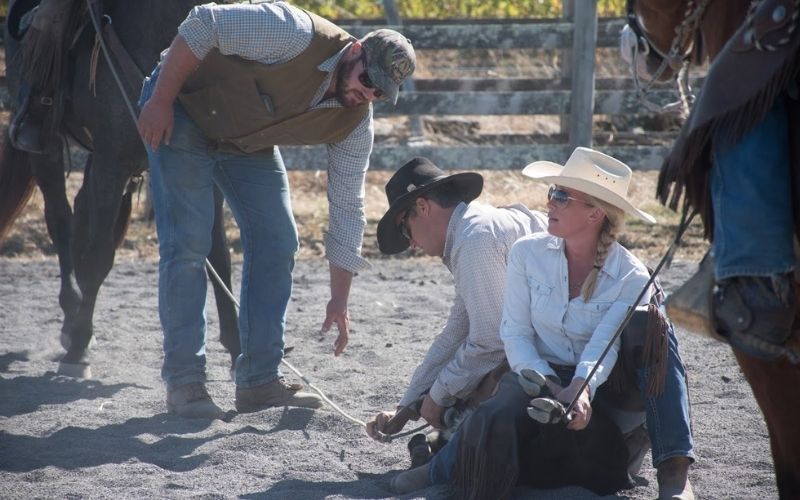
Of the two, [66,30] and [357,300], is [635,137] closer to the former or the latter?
[357,300]

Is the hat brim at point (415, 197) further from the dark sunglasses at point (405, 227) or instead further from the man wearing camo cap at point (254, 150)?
the man wearing camo cap at point (254, 150)

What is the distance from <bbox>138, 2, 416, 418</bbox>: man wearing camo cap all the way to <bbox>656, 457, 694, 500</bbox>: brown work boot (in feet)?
4.89

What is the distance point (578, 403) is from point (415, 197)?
42.3 inches

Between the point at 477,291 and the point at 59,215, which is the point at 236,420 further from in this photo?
the point at 59,215

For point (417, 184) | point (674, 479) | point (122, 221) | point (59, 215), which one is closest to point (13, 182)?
point (59, 215)

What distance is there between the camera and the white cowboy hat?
3.43m

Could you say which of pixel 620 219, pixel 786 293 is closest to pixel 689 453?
pixel 620 219

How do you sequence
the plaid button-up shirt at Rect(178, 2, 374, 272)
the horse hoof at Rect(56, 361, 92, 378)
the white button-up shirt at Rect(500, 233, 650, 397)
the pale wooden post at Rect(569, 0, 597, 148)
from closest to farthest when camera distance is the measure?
the white button-up shirt at Rect(500, 233, 650, 397) → the plaid button-up shirt at Rect(178, 2, 374, 272) → the horse hoof at Rect(56, 361, 92, 378) → the pale wooden post at Rect(569, 0, 597, 148)

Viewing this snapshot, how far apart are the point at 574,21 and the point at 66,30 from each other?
15.2 feet

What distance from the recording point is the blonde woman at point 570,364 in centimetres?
328

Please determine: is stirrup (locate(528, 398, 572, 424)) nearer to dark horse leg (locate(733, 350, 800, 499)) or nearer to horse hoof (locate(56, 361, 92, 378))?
dark horse leg (locate(733, 350, 800, 499))

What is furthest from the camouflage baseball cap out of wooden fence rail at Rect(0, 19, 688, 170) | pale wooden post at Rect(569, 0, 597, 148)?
pale wooden post at Rect(569, 0, 597, 148)

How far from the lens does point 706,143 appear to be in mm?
2494

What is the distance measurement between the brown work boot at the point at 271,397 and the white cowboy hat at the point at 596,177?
1560 mm
